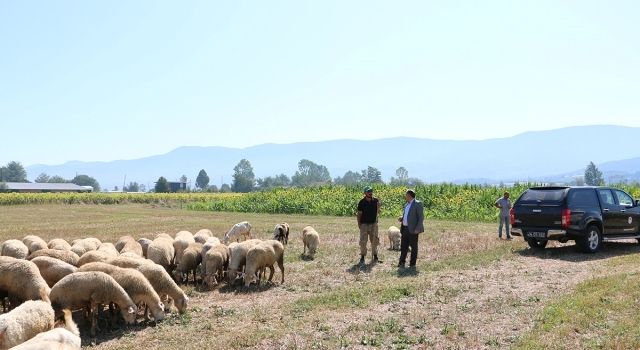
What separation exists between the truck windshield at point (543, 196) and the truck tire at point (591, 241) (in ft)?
4.44

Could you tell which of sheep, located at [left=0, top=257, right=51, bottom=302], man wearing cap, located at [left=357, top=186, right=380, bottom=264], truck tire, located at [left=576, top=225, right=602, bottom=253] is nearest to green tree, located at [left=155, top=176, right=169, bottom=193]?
man wearing cap, located at [left=357, top=186, right=380, bottom=264]

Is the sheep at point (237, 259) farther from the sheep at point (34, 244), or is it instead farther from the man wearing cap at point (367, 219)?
the sheep at point (34, 244)

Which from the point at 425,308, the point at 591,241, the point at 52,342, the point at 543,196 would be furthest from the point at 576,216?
the point at 52,342

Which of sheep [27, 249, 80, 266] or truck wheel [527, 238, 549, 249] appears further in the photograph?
truck wheel [527, 238, 549, 249]

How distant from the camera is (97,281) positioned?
950cm

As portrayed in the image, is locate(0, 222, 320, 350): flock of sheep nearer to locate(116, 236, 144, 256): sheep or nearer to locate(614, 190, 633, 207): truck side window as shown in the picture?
locate(116, 236, 144, 256): sheep

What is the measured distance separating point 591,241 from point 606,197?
1.99 m

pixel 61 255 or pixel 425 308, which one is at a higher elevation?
pixel 61 255

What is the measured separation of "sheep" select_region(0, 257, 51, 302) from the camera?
9.65 m

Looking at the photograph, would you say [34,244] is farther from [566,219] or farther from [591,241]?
[591,241]

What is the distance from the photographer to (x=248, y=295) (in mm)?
12516

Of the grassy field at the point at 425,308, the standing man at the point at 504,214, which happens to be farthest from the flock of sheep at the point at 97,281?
the standing man at the point at 504,214

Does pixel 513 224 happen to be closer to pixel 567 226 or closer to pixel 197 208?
pixel 567 226

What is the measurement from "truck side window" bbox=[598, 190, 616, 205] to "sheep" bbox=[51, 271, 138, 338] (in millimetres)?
15226
